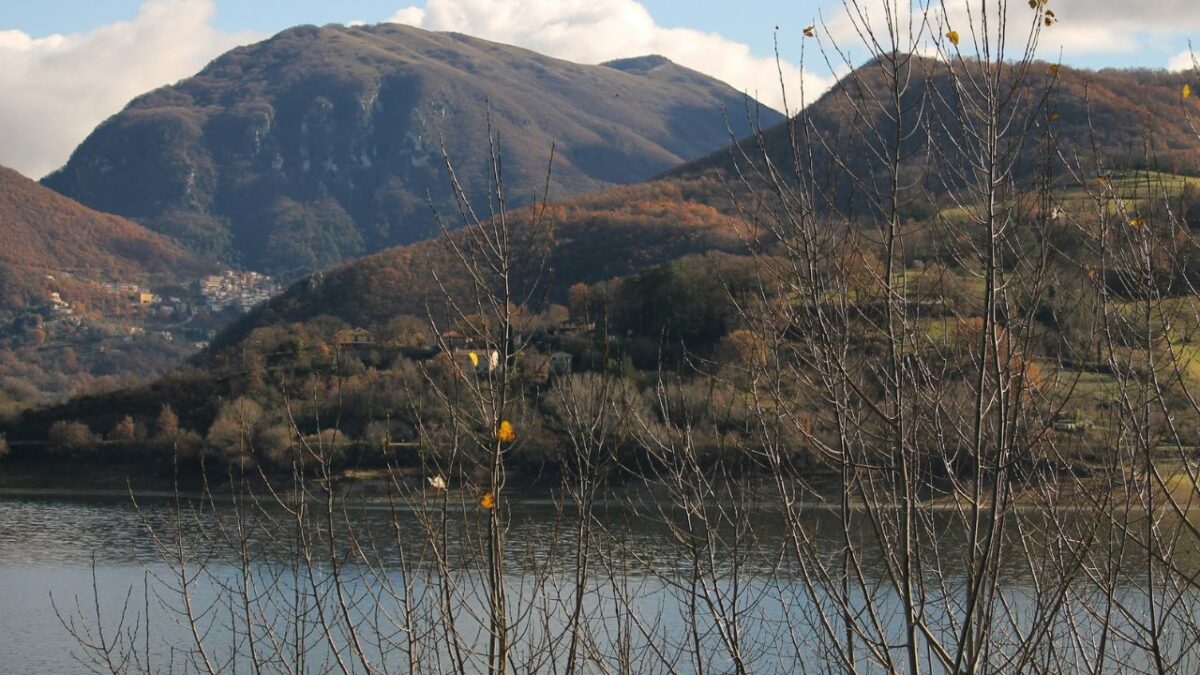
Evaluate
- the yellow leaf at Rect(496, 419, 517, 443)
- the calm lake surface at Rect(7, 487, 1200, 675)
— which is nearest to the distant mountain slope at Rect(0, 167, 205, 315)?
the calm lake surface at Rect(7, 487, 1200, 675)

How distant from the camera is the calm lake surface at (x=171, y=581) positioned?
14.0 m

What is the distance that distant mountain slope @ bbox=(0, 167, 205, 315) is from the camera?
15175 cm

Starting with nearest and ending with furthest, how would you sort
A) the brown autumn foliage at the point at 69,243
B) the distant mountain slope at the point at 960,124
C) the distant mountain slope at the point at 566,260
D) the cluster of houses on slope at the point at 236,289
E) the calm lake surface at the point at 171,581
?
the distant mountain slope at the point at 960,124, the calm lake surface at the point at 171,581, the distant mountain slope at the point at 566,260, the brown autumn foliage at the point at 69,243, the cluster of houses on slope at the point at 236,289

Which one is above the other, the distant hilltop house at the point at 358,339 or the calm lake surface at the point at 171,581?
the distant hilltop house at the point at 358,339

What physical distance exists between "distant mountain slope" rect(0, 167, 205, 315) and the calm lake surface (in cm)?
11493

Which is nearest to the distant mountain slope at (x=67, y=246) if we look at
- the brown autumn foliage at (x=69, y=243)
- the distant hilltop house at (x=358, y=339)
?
the brown autumn foliage at (x=69, y=243)

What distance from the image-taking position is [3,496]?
159ft

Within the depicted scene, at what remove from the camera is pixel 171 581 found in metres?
24.5

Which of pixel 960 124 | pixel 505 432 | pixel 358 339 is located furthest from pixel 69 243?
pixel 960 124

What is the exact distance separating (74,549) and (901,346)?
31.0 metres

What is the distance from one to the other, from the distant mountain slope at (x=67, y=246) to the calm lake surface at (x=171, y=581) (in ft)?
377

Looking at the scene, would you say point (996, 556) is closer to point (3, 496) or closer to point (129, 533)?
point (129, 533)

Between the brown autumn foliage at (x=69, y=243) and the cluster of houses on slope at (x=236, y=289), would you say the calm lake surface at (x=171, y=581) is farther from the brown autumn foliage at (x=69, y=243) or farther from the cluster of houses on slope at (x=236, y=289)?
the cluster of houses on slope at (x=236, y=289)

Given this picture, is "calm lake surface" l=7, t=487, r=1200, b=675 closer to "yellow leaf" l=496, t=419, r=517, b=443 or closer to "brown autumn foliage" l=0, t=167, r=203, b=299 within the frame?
"yellow leaf" l=496, t=419, r=517, b=443
